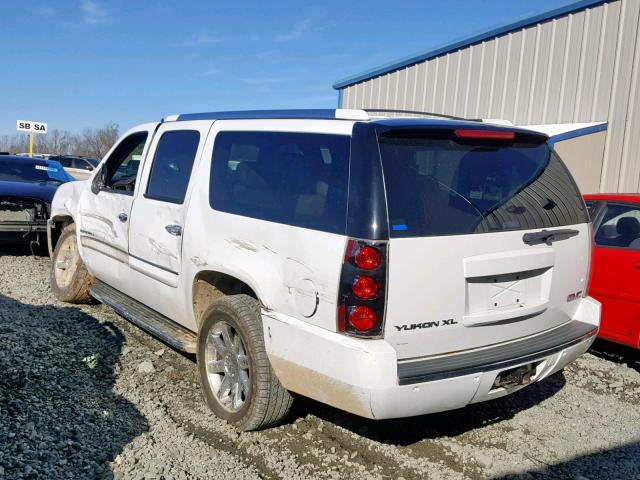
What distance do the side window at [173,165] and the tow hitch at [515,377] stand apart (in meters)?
2.38

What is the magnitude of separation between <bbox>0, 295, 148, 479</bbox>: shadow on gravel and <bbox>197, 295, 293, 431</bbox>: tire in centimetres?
52

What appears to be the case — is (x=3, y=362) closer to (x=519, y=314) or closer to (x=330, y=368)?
(x=330, y=368)

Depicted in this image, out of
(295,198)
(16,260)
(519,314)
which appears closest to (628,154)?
(519,314)

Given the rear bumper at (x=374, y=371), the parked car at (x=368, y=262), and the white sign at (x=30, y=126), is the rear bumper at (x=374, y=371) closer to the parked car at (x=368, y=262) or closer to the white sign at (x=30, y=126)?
the parked car at (x=368, y=262)

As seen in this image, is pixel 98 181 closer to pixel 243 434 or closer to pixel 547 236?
pixel 243 434

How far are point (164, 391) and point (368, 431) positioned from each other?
1489mm

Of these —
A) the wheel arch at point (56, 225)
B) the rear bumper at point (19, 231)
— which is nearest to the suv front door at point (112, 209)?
the wheel arch at point (56, 225)

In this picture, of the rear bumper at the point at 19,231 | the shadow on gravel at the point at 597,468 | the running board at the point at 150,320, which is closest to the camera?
the shadow on gravel at the point at 597,468

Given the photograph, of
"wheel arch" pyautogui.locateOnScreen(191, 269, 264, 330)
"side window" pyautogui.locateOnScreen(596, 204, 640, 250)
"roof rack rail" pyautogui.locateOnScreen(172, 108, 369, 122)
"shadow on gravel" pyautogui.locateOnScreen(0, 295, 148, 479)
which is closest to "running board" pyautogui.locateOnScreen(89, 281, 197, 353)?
"wheel arch" pyautogui.locateOnScreen(191, 269, 264, 330)

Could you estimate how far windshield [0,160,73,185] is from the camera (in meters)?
9.02

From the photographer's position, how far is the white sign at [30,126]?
1867 centimetres

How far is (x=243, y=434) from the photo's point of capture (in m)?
3.58

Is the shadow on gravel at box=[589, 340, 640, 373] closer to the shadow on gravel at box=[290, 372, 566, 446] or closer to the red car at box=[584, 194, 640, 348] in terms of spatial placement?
the red car at box=[584, 194, 640, 348]

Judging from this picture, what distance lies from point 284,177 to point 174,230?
3.47 ft
